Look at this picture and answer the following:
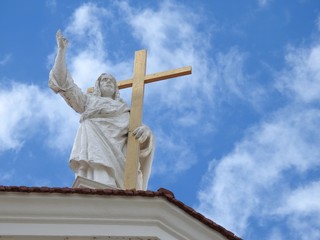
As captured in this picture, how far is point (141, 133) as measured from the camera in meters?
12.2

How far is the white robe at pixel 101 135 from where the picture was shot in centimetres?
1180

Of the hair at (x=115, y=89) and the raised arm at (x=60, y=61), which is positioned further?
the hair at (x=115, y=89)

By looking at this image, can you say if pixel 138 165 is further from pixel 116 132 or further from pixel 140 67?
pixel 140 67

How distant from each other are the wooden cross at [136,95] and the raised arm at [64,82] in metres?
0.78

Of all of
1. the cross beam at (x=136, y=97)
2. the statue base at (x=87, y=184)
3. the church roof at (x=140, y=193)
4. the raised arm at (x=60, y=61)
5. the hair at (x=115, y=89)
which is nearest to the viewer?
the church roof at (x=140, y=193)

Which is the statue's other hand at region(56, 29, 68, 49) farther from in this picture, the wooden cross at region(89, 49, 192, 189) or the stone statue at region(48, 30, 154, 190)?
the wooden cross at region(89, 49, 192, 189)

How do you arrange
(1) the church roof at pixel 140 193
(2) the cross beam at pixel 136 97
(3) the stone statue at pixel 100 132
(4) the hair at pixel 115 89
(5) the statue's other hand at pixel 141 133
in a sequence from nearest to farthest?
1. (1) the church roof at pixel 140 193
2. (2) the cross beam at pixel 136 97
3. (3) the stone statue at pixel 100 132
4. (5) the statue's other hand at pixel 141 133
5. (4) the hair at pixel 115 89

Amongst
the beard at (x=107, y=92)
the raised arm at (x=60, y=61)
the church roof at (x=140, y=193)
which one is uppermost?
the beard at (x=107, y=92)

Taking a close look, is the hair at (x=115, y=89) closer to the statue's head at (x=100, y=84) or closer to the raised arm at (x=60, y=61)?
the statue's head at (x=100, y=84)

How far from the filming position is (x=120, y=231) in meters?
8.74

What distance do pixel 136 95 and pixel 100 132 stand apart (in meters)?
0.91

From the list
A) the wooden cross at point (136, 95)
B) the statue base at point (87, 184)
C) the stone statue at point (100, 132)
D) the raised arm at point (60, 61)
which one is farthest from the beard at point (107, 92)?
the statue base at point (87, 184)

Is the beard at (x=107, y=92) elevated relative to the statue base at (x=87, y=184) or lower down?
elevated

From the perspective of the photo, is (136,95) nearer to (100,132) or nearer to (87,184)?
(100,132)
